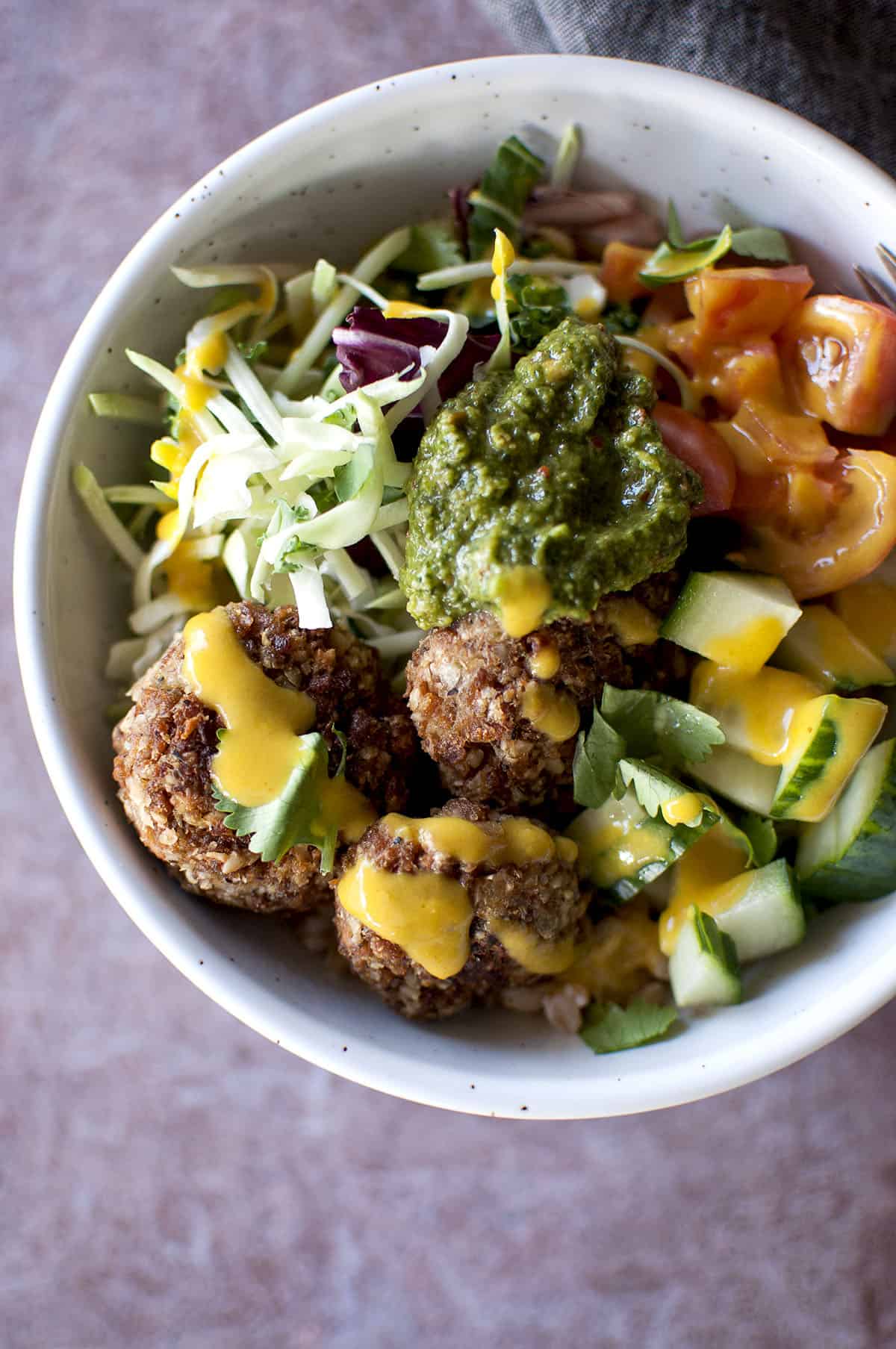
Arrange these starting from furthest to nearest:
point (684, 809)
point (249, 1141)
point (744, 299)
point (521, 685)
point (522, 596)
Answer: point (249, 1141)
point (744, 299)
point (684, 809)
point (521, 685)
point (522, 596)

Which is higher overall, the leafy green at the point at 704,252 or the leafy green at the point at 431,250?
the leafy green at the point at 431,250

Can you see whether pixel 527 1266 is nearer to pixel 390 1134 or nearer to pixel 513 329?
pixel 390 1134

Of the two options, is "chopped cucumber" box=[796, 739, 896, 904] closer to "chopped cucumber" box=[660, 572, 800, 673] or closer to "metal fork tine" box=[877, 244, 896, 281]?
"chopped cucumber" box=[660, 572, 800, 673]

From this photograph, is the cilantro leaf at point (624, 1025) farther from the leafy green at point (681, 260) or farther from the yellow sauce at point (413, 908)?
the leafy green at point (681, 260)

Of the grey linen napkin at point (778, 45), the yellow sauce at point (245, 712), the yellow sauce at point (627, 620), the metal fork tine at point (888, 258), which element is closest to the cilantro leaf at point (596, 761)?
the yellow sauce at point (627, 620)

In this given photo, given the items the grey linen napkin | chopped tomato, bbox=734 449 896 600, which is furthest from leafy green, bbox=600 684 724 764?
the grey linen napkin

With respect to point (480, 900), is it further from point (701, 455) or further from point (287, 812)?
point (701, 455)

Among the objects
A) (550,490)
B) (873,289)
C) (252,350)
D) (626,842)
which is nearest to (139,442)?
(252,350)
